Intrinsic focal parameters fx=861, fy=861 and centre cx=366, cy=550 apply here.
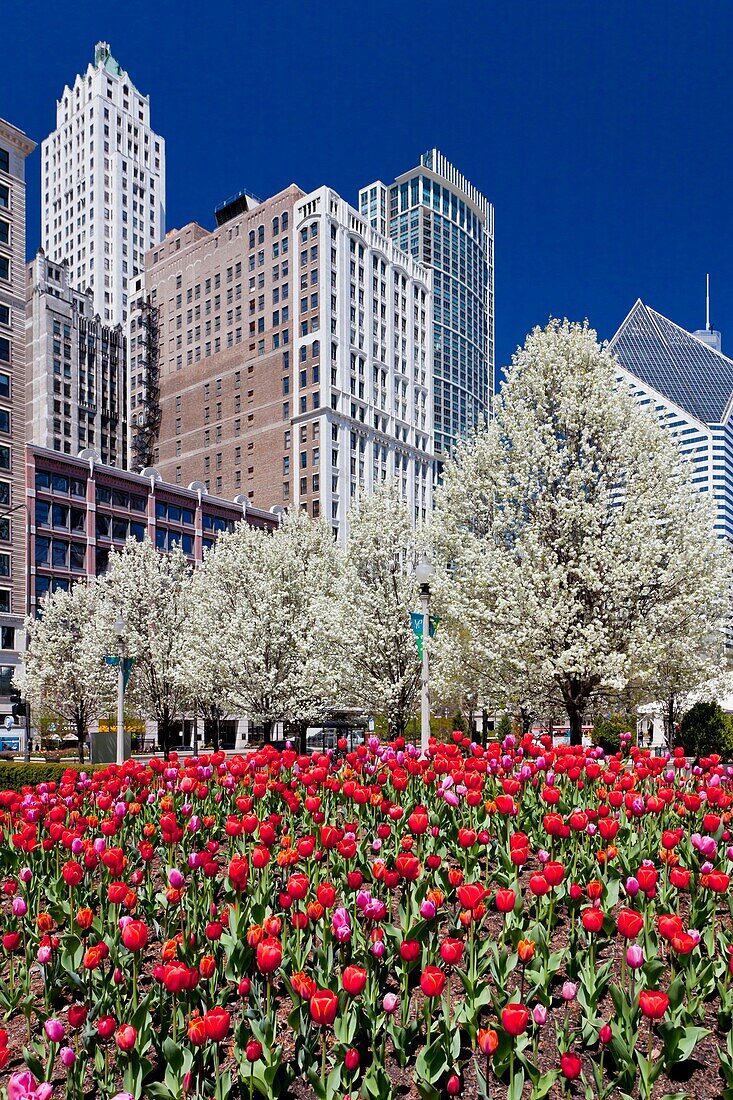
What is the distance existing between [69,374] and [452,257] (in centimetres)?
8193

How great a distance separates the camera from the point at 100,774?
1094 centimetres

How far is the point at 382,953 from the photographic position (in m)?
5.70

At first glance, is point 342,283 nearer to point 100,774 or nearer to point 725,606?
point 725,606

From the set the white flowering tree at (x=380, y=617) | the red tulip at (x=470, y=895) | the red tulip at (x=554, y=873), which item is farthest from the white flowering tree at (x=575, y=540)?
the red tulip at (x=470, y=895)

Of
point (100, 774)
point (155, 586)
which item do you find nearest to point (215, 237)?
point (155, 586)

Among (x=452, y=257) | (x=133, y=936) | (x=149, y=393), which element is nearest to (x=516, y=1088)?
(x=133, y=936)

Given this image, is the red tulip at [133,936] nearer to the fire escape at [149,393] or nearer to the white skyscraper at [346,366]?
the white skyscraper at [346,366]

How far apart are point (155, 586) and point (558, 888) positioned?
123 feet

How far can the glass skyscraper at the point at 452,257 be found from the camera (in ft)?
526

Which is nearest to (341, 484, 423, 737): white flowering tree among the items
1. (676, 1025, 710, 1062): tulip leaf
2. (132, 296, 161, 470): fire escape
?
(676, 1025, 710, 1062): tulip leaf

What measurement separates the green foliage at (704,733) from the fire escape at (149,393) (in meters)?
104

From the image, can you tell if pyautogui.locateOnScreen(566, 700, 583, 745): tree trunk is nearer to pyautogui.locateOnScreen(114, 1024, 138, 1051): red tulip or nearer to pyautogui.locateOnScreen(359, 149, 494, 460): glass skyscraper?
pyautogui.locateOnScreen(114, 1024, 138, 1051): red tulip

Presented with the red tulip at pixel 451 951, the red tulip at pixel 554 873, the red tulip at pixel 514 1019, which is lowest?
the red tulip at pixel 514 1019

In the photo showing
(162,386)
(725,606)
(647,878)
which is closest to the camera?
(647,878)
